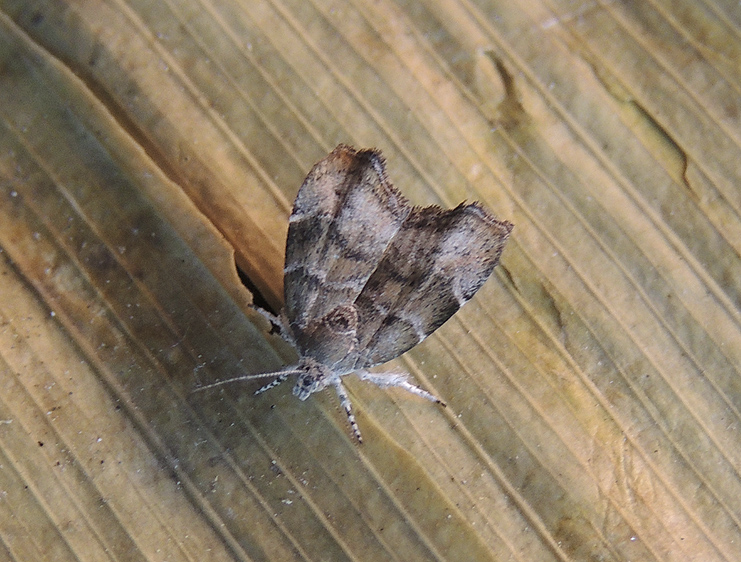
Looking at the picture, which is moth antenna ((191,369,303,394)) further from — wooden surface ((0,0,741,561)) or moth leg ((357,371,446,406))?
moth leg ((357,371,446,406))

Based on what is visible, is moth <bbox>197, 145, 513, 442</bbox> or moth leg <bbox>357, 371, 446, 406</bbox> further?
moth leg <bbox>357, 371, 446, 406</bbox>

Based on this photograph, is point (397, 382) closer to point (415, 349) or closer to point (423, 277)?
point (415, 349)

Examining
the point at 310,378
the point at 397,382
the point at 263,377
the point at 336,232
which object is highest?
the point at 336,232

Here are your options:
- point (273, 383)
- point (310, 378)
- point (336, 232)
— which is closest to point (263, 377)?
point (273, 383)

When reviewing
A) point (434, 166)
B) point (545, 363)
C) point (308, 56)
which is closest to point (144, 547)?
point (545, 363)

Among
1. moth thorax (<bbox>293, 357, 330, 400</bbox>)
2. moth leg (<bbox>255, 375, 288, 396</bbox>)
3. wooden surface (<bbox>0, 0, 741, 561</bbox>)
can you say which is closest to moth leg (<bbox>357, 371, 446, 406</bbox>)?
wooden surface (<bbox>0, 0, 741, 561</bbox>)

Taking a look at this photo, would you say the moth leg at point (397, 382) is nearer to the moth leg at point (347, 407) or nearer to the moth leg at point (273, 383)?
the moth leg at point (347, 407)
